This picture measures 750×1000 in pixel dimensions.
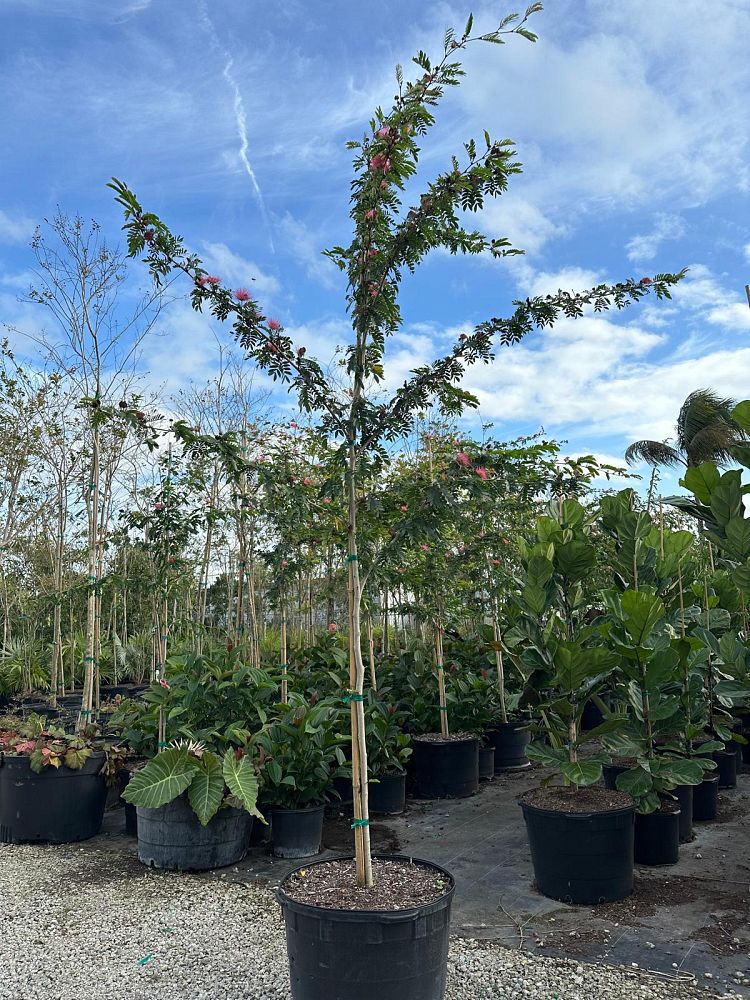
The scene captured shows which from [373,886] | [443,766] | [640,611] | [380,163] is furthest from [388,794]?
[380,163]

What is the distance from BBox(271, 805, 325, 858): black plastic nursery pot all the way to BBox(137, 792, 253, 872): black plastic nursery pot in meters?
0.28

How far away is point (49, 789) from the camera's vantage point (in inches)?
190

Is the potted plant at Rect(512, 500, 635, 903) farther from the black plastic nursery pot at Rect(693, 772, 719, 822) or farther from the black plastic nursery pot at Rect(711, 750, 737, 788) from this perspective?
the black plastic nursery pot at Rect(711, 750, 737, 788)

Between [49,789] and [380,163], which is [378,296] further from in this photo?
[49,789]

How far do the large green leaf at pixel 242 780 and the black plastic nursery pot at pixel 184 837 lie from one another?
296 mm

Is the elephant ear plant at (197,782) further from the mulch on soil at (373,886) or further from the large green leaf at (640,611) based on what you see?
the large green leaf at (640,611)

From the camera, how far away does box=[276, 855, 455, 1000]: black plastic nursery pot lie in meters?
2.39

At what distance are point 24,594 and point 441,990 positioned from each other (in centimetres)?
902

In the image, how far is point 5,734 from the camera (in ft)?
17.3

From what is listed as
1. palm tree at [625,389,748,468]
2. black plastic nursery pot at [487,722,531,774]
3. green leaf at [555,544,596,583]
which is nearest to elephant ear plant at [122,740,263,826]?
green leaf at [555,544,596,583]

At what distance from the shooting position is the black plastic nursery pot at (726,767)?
19.0 feet

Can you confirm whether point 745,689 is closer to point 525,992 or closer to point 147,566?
point 525,992

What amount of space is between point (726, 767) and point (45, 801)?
4.97 m

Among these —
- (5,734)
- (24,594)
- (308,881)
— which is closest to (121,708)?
(5,734)
